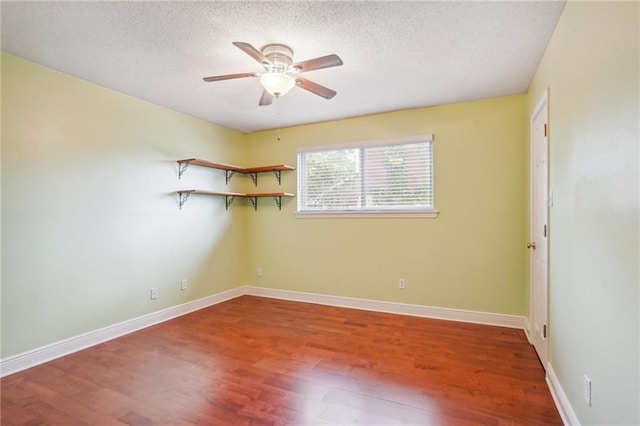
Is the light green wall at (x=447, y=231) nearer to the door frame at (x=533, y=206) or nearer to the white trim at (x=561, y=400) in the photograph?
→ the door frame at (x=533, y=206)

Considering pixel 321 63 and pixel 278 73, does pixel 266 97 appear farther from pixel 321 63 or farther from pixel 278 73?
pixel 321 63

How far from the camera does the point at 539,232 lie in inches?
102

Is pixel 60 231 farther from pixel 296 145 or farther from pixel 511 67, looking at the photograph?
pixel 511 67

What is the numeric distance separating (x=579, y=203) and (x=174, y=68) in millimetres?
2946

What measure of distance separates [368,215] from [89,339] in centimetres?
309

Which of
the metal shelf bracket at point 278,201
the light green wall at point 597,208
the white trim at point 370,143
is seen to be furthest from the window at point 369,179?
the light green wall at point 597,208

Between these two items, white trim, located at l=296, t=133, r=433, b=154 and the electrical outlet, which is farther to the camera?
white trim, located at l=296, t=133, r=433, b=154

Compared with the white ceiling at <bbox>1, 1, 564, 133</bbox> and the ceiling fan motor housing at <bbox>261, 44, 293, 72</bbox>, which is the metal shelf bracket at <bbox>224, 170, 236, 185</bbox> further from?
the ceiling fan motor housing at <bbox>261, 44, 293, 72</bbox>

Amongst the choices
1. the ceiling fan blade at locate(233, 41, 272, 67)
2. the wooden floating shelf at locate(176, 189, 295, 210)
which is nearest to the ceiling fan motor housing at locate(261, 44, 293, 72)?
the ceiling fan blade at locate(233, 41, 272, 67)

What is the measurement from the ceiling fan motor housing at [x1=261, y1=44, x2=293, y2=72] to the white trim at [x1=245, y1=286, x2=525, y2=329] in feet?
9.27

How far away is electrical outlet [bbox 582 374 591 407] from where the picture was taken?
145 centimetres

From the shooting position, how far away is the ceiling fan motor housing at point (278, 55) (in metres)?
2.22

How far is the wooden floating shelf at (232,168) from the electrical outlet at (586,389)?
351 centimetres

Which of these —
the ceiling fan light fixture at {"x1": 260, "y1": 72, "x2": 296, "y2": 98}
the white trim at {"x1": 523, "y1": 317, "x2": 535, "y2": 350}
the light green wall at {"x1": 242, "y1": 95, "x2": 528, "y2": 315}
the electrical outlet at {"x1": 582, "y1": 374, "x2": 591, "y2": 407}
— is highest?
the ceiling fan light fixture at {"x1": 260, "y1": 72, "x2": 296, "y2": 98}
